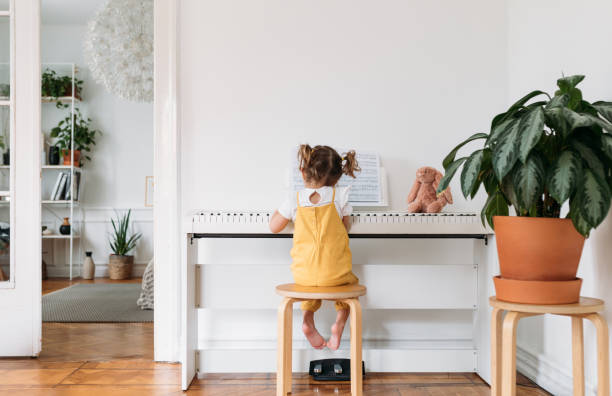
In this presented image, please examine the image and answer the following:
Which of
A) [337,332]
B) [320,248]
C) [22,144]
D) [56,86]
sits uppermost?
[56,86]

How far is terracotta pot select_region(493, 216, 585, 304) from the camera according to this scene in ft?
5.06

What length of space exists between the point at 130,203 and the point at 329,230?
172 inches

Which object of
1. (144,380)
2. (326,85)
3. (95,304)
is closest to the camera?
(144,380)

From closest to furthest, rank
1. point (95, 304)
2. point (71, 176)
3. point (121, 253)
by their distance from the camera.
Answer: point (95, 304) < point (71, 176) < point (121, 253)

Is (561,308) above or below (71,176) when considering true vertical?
below

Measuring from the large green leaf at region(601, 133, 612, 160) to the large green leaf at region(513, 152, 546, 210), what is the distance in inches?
6.4

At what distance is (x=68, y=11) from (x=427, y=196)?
486 cm

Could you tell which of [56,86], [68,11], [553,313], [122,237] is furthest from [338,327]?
[68,11]

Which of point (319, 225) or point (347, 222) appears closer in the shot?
point (319, 225)

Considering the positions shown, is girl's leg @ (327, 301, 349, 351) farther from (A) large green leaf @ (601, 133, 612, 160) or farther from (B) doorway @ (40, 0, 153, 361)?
(B) doorway @ (40, 0, 153, 361)

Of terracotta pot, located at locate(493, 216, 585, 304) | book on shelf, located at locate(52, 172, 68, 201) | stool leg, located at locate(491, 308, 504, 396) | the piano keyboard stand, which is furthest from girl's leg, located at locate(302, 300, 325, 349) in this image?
book on shelf, located at locate(52, 172, 68, 201)

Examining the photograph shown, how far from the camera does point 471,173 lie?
62.9 inches

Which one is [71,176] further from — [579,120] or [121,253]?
[579,120]

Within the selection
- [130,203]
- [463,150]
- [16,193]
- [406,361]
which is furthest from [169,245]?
[130,203]
